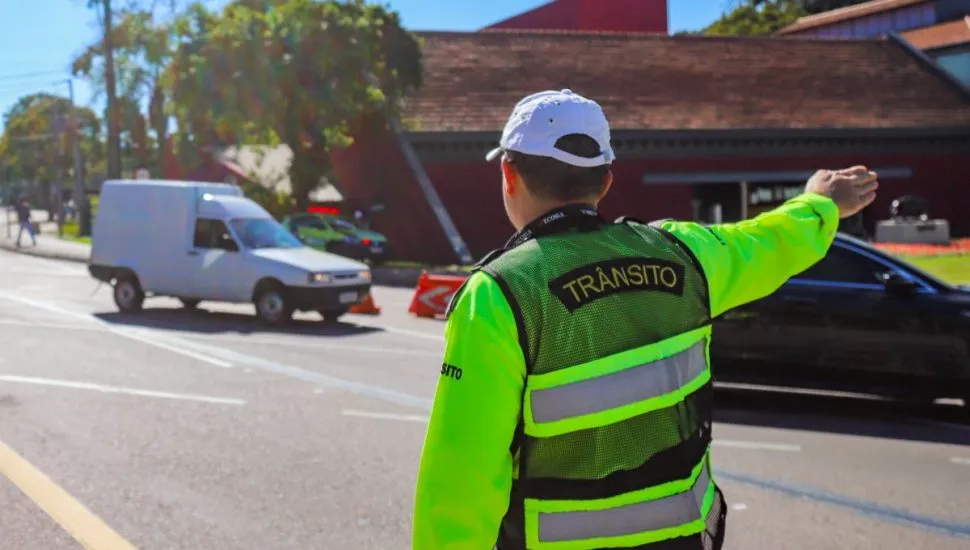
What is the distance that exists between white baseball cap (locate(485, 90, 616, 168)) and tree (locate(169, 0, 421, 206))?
30086 millimetres

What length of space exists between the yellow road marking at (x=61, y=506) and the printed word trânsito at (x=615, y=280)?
4.30m

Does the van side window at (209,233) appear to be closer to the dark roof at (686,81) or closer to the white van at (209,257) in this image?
the white van at (209,257)

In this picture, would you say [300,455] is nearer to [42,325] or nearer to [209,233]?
[42,325]

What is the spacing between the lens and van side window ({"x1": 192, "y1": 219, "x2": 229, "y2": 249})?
17531 mm

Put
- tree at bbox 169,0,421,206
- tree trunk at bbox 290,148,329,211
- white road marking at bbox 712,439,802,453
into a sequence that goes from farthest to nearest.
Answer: tree trunk at bbox 290,148,329,211 → tree at bbox 169,0,421,206 → white road marking at bbox 712,439,802,453

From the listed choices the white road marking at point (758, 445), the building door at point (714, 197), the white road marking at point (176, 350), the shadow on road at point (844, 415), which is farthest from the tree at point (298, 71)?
the white road marking at point (758, 445)

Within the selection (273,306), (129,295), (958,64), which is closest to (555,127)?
(273,306)

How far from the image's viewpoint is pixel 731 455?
7984mm

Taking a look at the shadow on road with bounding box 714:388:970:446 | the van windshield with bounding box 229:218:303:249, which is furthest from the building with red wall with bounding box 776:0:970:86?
the shadow on road with bounding box 714:388:970:446

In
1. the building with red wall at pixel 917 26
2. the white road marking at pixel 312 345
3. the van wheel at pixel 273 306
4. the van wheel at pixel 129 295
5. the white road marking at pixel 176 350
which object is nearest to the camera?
the white road marking at pixel 176 350

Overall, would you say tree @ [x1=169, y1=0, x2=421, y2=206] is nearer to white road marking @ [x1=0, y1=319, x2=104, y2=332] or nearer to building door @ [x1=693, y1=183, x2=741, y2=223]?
building door @ [x1=693, y1=183, x2=741, y2=223]

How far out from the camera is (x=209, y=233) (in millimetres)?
17594

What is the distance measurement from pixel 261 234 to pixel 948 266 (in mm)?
15953

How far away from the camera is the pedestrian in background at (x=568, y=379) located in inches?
84.0
